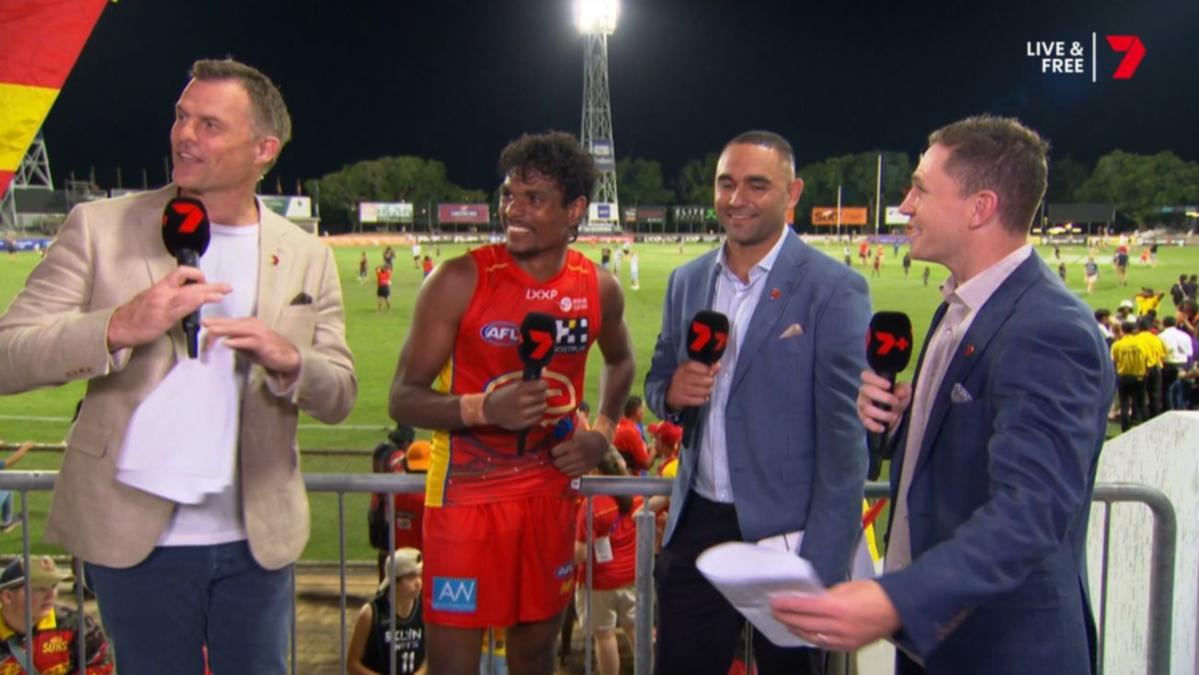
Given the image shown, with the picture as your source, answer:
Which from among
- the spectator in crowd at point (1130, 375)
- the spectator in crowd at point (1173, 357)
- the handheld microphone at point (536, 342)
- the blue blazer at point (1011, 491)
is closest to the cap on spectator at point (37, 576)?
the handheld microphone at point (536, 342)

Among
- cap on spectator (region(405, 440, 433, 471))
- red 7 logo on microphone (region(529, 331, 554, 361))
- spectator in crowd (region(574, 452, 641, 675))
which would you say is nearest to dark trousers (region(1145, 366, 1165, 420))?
spectator in crowd (region(574, 452, 641, 675))

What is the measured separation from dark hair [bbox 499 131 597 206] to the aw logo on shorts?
130 centimetres

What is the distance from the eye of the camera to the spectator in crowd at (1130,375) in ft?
44.3

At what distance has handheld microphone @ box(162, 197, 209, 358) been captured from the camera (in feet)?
6.98

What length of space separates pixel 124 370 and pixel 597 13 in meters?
87.2

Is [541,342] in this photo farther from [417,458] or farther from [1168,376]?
[1168,376]

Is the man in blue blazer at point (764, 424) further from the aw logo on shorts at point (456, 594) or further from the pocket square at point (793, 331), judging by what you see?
the aw logo on shorts at point (456, 594)

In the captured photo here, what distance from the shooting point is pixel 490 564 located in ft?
9.81

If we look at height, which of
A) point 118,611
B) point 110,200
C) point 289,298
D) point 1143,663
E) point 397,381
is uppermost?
point 110,200

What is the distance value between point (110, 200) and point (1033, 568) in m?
2.27

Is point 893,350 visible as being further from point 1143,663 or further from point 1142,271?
point 1142,271

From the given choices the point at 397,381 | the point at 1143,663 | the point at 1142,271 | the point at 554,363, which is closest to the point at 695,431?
the point at 554,363

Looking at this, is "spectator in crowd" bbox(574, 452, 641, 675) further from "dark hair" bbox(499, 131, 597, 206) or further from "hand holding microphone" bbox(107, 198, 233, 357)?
"hand holding microphone" bbox(107, 198, 233, 357)

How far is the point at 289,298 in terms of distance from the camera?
2.50 meters
